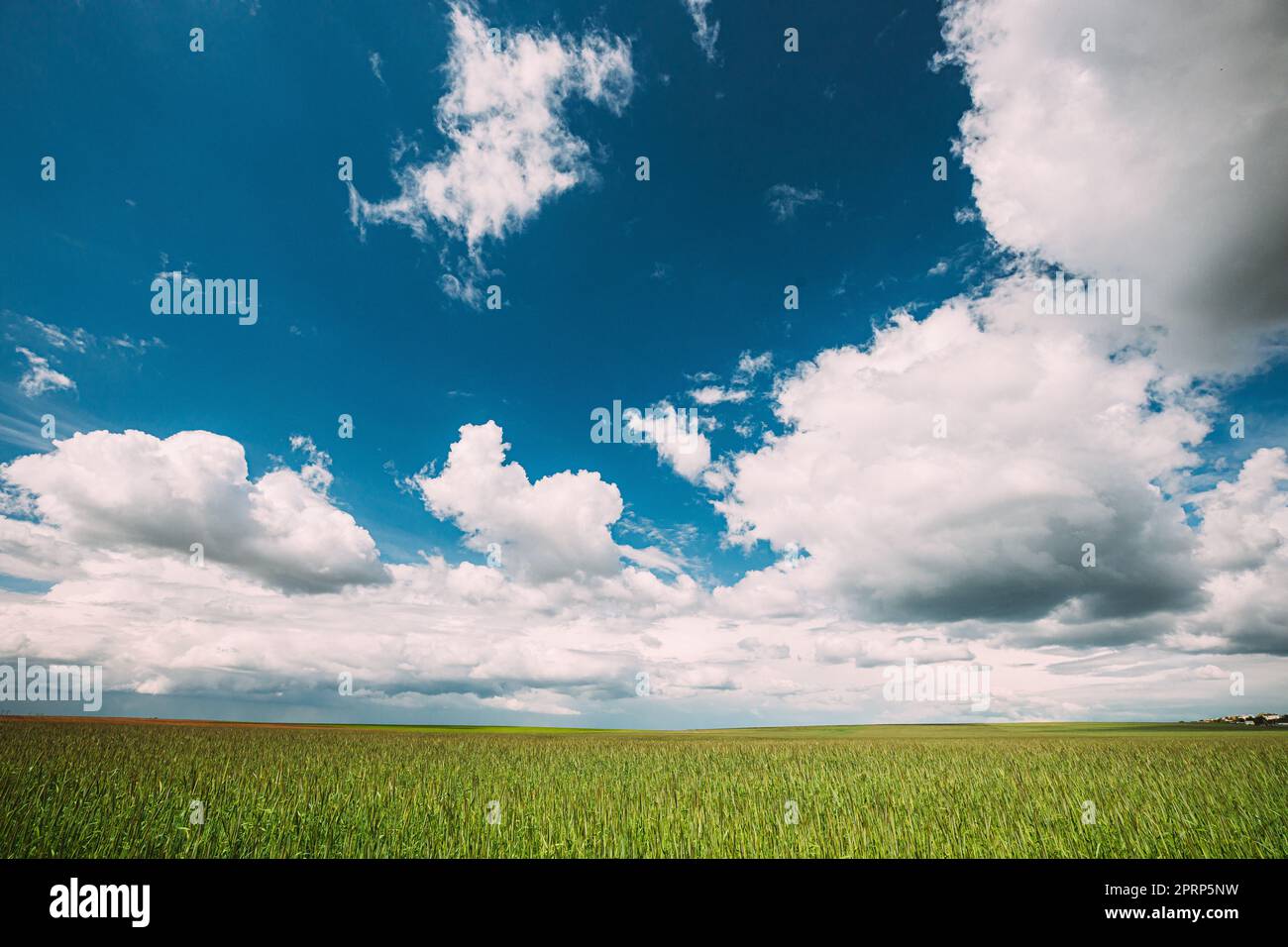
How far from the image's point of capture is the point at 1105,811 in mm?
12961

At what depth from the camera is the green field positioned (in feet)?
34.7

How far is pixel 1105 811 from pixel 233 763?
23.0 metres

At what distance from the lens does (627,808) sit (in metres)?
13.3

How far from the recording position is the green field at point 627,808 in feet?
34.7
